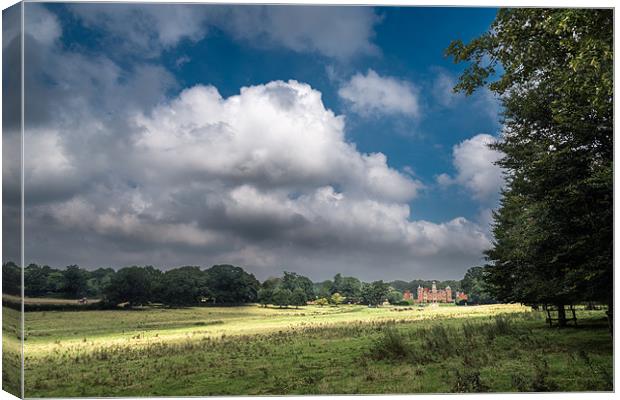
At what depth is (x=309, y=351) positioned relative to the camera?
6.72m

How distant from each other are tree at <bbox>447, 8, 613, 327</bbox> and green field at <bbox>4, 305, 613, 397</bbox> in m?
0.60

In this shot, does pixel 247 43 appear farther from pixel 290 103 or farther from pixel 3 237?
pixel 3 237

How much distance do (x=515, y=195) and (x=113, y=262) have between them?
191 inches

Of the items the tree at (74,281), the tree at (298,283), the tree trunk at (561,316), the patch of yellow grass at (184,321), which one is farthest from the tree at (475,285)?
the tree at (74,281)

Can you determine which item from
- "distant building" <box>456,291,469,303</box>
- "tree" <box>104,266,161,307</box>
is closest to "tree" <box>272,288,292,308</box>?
"tree" <box>104,266,161,307</box>

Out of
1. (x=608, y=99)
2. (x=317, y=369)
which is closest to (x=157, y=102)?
(x=317, y=369)

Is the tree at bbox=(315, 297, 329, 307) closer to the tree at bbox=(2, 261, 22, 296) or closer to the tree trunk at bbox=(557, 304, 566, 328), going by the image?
the tree trunk at bbox=(557, 304, 566, 328)

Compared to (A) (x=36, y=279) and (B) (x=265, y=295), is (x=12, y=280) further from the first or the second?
(B) (x=265, y=295)

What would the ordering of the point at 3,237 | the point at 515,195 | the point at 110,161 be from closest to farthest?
the point at 3,237, the point at 110,161, the point at 515,195

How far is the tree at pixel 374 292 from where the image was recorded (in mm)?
6762

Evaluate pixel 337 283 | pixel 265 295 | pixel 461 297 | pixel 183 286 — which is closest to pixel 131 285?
pixel 183 286

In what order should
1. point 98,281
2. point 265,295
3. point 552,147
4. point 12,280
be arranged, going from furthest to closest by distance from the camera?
point 552,147
point 265,295
point 98,281
point 12,280

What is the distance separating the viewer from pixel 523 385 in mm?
6285

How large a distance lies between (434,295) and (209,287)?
2.75 meters
